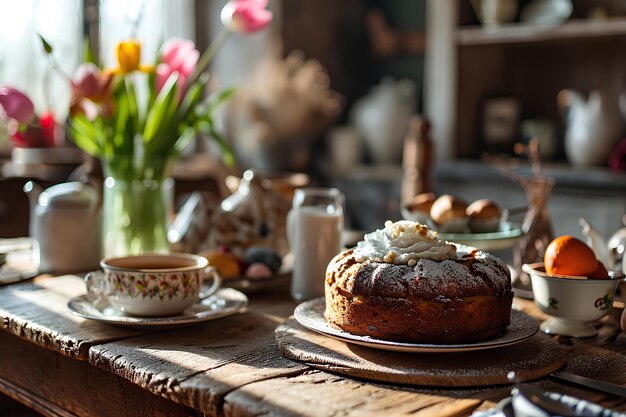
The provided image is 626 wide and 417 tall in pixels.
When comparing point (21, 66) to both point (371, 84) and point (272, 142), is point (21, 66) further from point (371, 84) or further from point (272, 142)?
point (371, 84)

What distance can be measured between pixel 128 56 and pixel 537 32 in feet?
7.14

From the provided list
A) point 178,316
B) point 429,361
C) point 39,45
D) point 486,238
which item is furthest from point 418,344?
point 39,45

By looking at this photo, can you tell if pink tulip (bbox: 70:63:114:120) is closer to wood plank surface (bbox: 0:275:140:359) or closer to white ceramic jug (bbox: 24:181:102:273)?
white ceramic jug (bbox: 24:181:102:273)

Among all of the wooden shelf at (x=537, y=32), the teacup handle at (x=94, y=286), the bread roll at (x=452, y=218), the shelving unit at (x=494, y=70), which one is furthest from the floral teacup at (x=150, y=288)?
the shelving unit at (x=494, y=70)

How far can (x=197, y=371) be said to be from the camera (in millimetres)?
974

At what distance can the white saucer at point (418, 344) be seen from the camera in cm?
98

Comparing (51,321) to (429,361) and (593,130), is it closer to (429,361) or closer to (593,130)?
(429,361)

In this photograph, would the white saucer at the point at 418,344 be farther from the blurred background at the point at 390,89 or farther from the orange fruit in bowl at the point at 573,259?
the blurred background at the point at 390,89

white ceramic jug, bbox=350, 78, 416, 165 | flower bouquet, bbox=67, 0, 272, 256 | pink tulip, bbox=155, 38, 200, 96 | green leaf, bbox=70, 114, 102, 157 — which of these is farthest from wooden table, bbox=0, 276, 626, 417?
white ceramic jug, bbox=350, 78, 416, 165

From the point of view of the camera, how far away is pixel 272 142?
3.88 metres

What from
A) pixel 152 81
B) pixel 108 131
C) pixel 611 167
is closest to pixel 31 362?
pixel 108 131

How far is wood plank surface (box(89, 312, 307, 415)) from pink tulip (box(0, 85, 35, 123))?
2.04 feet

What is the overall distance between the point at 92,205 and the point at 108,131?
178 millimetres

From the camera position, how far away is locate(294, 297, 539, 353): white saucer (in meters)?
0.98
